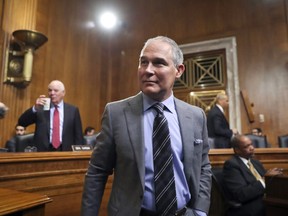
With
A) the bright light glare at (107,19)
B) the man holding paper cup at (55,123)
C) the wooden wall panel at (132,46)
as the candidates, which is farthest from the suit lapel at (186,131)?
the bright light glare at (107,19)

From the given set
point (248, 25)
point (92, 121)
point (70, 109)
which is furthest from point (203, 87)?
point (70, 109)

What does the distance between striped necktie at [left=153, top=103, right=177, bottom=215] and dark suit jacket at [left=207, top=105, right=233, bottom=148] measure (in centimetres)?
301

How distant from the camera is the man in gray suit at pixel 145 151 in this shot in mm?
1050

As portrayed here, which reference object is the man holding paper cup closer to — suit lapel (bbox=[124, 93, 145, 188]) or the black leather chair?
the black leather chair

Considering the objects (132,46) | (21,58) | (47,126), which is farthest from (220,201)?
(132,46)

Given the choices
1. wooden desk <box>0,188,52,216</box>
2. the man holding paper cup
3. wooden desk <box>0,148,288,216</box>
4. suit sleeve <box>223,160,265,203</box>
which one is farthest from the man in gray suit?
the man holding paper cup

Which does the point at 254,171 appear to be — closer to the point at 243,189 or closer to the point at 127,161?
the point at 243,189

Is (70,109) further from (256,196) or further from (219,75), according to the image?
(219,75)

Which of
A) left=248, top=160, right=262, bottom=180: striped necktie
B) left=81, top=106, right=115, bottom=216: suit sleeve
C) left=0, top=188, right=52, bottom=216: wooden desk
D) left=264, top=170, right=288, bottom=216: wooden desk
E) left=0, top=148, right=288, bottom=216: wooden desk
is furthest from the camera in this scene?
left=248, top=160, right=262, bottom=180: striped necktie

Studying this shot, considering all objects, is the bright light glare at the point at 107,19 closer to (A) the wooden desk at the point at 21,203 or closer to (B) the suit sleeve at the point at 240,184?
(B) the suit sleeve at the point at 240,184

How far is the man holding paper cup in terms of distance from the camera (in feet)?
9.43

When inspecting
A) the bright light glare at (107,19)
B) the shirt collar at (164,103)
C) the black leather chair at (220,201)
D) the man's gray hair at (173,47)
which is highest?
the bright light glare at (107,19)

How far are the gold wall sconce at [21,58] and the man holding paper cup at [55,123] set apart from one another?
177cm

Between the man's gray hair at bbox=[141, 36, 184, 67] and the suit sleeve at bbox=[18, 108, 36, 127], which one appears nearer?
the man's gray hair at bbox=[141, 36, 184, 67]
